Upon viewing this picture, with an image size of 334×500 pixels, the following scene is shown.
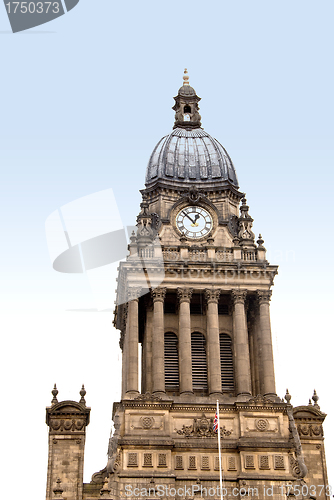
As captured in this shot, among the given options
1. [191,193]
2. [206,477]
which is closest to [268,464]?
[206,477]

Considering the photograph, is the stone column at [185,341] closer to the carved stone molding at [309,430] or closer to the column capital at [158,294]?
the column capital at [158,294]

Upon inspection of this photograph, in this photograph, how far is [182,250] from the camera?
67188mm

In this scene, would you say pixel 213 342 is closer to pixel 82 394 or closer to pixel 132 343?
pixel 132 343

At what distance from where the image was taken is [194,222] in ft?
230

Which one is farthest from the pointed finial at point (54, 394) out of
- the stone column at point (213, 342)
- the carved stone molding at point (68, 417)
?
the stone column at point (213, 342)

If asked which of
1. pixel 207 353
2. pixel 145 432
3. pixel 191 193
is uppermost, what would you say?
pixel 191 193

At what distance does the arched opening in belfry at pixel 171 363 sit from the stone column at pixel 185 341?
1488mm

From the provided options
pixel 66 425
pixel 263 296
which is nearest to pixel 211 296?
pixel 263 296

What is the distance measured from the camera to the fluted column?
6184cm

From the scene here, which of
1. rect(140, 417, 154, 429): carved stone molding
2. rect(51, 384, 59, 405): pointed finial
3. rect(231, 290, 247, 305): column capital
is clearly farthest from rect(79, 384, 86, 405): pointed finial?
rect(231, 290, 247, 305): column capital

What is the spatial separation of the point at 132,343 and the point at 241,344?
7128 millimetres

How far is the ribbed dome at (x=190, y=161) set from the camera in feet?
239

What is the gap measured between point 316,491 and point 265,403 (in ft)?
22.9

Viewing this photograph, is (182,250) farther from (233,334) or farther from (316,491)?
(316,491)
